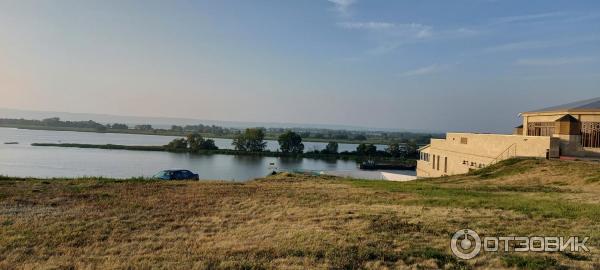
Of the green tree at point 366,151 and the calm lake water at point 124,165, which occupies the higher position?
the green tree at point 366,151

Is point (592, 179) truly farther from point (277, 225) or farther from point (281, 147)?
point (281, 147)

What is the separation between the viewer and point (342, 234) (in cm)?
814

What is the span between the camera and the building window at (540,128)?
25550 mm

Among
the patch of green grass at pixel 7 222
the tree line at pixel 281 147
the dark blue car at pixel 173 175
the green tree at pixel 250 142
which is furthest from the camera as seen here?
the green tree at pixel 250 142

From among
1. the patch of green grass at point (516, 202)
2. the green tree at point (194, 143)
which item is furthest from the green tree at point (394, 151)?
the patch of green grass at point (516, 202)

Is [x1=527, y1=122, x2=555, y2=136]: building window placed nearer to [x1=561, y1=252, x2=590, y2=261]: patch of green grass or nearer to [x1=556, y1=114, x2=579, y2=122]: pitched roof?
[x1=556, y1=114, x2=579, y2=122]: pitched roof

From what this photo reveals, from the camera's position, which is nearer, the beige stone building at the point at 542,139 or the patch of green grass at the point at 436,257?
the patch of green grass at the point at 436,257

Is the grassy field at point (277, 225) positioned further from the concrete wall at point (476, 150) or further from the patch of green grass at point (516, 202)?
the concrete wall at point (476, 150)

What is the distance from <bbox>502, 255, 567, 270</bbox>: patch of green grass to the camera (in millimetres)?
6109

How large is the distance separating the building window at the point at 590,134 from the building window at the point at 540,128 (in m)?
2.01

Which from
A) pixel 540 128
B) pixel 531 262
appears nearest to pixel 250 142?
pixel 540 128

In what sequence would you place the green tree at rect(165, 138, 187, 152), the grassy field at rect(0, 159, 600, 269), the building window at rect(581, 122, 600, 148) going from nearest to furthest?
the grassy field at rect(0, 159, 600, 269) < the building window at rect(581, 122, 600, 148) < the green tree at rect(165, 138, 187, 152)

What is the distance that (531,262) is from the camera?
6.29m

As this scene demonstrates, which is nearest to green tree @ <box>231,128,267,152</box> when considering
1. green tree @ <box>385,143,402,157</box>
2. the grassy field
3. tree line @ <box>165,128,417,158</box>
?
tree line @ <box>165,128,417,158</box>
